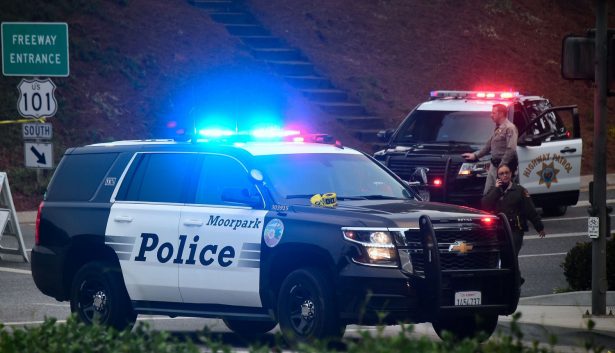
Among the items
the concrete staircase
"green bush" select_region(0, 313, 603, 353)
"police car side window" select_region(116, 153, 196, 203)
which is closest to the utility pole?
"police car side window" select_region(116, 153, 196, 203)

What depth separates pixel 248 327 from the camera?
13.5 meters

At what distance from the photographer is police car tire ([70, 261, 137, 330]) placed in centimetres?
1283

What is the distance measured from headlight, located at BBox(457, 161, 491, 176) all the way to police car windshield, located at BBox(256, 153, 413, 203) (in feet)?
27.3

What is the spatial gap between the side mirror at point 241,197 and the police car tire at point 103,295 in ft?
4.24

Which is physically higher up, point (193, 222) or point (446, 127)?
point (446, 127)

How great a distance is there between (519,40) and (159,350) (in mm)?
34824

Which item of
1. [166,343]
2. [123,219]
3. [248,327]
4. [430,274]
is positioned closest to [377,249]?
[430,274]

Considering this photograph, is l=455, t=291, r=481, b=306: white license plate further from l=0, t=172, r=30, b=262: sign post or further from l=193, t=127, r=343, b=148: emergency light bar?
l=0, t=172, r=30, b=262: sign post

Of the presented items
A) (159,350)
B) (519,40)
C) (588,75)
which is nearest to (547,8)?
(519,40)

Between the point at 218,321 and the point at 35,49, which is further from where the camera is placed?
the point at 35,49

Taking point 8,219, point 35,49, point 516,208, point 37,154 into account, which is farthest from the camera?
point 35,49

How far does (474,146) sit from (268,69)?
1239cm

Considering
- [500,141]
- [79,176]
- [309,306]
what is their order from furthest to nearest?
1. [500,141]
2. [79,176]
3. [309,306]

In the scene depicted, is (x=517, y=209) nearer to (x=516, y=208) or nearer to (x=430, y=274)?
(x=516, y=208)
